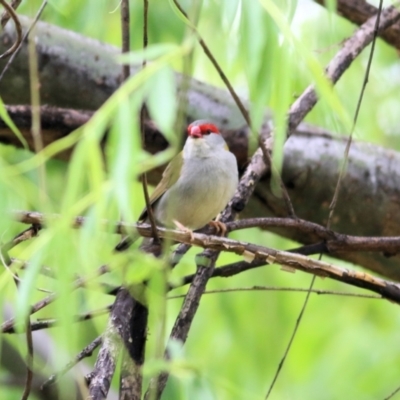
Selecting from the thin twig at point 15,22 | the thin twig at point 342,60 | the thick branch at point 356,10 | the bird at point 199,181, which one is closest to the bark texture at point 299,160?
the bird at point 199,181

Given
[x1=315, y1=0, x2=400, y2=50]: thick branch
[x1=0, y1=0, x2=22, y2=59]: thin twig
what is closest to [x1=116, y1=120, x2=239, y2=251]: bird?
[x1=315, y1=0, x2=400, y2=50]: thick branch

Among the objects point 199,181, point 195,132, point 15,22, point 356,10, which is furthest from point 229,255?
point 15,22

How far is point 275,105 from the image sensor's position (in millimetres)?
1223

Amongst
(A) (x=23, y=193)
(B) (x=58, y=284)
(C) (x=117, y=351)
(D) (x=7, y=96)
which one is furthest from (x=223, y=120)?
(B) (x=58, y=284)

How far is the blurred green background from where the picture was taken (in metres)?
1.11

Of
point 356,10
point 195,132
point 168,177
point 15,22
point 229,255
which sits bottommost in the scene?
point 229,255

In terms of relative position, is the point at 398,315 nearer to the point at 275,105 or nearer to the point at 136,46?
the point at 136,46

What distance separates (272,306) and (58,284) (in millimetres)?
3266

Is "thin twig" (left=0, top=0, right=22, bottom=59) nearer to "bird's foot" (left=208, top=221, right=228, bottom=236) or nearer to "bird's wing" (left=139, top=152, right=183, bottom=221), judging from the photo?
"bird's foot" (left=208, top=221, right=228, bottom=236)

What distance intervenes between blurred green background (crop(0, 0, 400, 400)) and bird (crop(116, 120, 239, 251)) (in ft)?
0.64

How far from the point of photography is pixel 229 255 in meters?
4.44

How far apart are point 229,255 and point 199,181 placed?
1.21 metres

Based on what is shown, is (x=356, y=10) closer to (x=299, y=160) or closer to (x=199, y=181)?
(x=299, y=160)

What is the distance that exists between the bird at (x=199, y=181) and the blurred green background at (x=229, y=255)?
194mm
